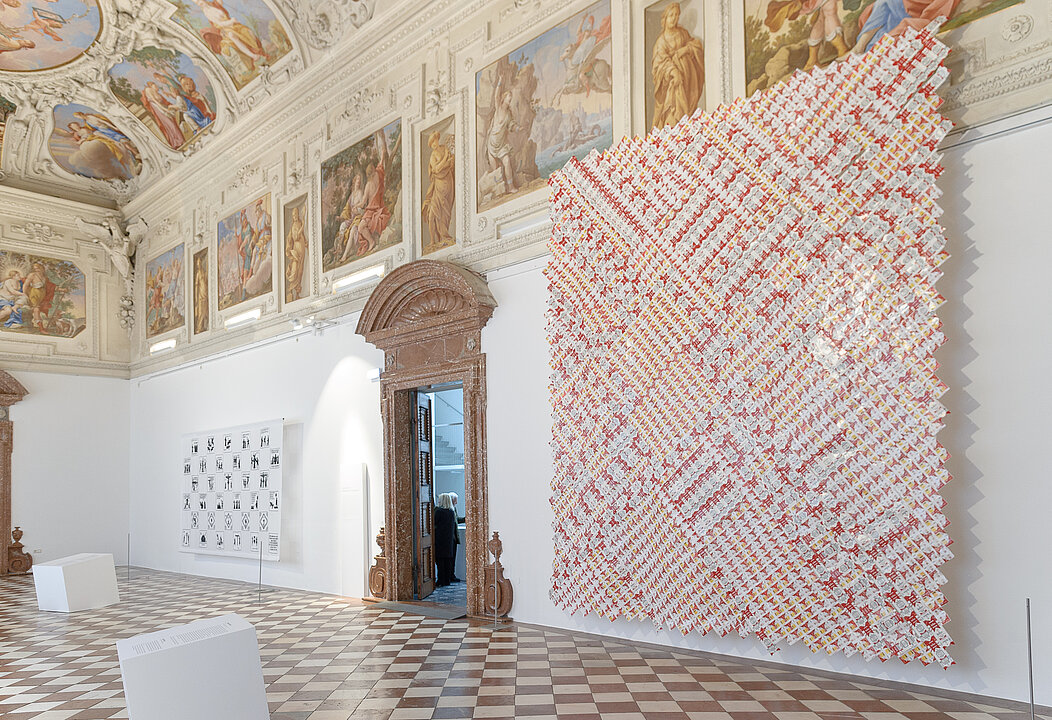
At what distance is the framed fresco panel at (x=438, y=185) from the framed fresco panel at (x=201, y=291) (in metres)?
7.30

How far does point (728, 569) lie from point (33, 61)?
52.8 ft

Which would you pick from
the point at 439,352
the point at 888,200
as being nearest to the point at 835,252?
the point at 888,200

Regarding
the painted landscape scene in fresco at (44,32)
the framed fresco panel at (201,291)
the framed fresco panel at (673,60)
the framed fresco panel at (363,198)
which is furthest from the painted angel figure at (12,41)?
the framed fresco panel at (673,60)

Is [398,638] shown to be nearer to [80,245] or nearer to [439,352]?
[439,352]

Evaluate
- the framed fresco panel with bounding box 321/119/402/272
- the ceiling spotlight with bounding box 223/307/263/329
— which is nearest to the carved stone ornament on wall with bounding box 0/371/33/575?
the ceiling spotlight with bounding box 223/307/263/329

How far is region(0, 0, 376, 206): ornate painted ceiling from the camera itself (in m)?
13.5

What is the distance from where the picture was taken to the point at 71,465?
18828mm

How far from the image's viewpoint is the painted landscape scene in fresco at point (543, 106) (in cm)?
925

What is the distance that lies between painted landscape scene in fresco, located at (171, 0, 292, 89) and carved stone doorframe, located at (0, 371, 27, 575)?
29.2 ft

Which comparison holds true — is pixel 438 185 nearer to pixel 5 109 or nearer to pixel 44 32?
pixel 44 32

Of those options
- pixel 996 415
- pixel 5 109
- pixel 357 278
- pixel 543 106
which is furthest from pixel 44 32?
pixel 996 415

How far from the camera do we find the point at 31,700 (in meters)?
6.87

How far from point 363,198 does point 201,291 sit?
6.08m

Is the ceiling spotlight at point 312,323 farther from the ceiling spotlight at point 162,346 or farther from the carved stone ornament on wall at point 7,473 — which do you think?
the carved stone ornament on wall at point 7,473
